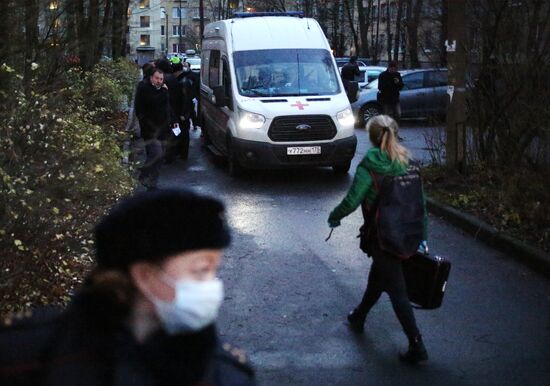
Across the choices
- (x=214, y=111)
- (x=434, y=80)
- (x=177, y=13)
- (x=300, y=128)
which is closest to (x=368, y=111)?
(x=434, y=80)

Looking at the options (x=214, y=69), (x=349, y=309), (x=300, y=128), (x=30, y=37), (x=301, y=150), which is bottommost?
(x=349, y=309)

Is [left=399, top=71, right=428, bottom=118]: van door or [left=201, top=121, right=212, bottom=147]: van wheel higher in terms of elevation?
[left=399, top=71, right=428, bottom=118]: van door

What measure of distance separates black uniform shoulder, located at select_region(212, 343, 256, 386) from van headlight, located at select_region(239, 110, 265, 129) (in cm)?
1039

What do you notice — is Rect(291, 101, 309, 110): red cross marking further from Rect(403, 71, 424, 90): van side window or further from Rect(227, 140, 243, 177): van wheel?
Rect(403, 71, 424, 90): van side window

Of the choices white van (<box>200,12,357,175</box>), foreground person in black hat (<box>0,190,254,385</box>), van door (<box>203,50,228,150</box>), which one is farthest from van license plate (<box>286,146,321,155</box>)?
foreground person in black hat (<box>0,190,254,385</box>)

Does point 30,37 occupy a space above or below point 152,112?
above

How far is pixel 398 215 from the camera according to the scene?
4.80 metres

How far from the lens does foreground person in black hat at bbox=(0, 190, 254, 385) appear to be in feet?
4.78

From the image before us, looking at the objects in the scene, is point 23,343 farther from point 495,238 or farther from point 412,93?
point 412,93

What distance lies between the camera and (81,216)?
5762 millimetres

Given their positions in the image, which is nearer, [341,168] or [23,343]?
[23,343]

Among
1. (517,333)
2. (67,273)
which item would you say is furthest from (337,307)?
(67,273)

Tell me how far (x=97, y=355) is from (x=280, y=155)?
34.6 ft

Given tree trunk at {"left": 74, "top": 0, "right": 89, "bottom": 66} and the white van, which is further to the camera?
the white van
